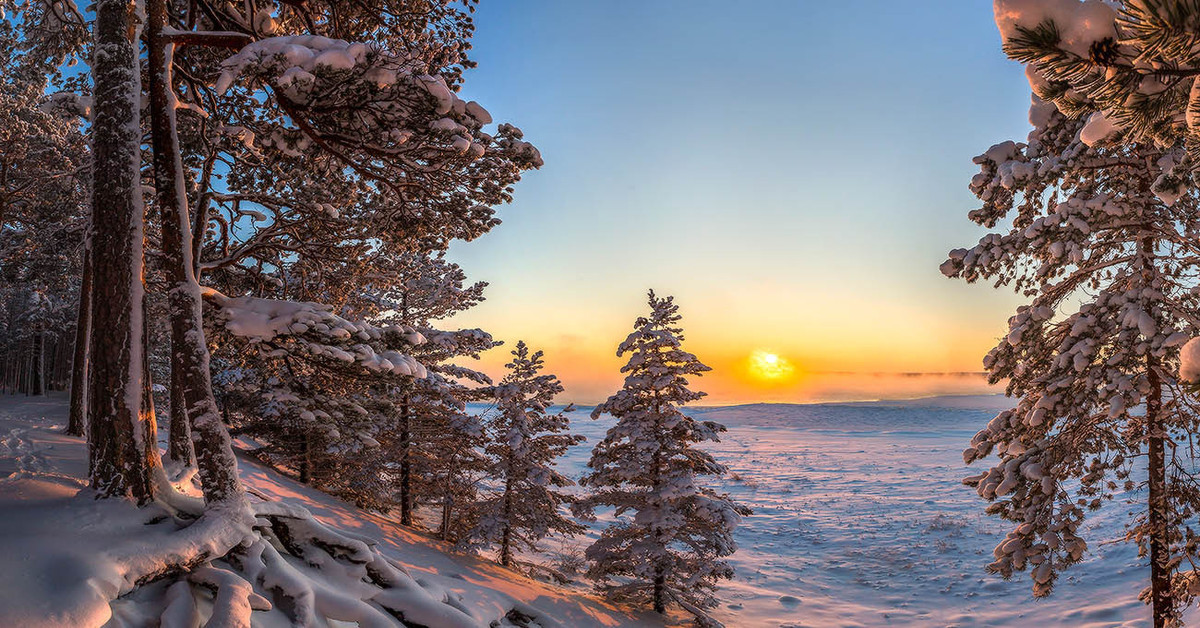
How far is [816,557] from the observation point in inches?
845

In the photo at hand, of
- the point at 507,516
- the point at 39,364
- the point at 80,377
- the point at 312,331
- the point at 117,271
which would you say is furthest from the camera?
the point at 39,364

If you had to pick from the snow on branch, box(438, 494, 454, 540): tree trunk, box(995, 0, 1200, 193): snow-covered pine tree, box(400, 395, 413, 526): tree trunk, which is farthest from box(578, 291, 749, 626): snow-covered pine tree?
box(995, 0, 1200, 193): snow-covered pine tree

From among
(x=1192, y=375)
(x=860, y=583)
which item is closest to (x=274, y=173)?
(x=1192, y=375)

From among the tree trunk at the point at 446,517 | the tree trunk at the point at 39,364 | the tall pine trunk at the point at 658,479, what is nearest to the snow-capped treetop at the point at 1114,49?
the tall pine trunk at the point at 658,479

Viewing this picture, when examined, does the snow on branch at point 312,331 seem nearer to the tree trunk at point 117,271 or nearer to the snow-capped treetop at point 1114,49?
the tree trunk at point 117,271

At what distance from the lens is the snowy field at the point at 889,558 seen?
14984mm

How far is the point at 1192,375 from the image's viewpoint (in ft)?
6.88

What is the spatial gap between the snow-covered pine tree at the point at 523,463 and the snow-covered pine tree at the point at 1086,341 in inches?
429

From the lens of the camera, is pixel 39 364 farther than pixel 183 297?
Yes

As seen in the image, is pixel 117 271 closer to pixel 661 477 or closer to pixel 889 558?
pixel 661 477

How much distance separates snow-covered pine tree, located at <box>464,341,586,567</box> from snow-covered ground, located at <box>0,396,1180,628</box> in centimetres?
159

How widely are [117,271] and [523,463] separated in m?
13.0

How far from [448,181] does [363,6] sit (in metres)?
2.33

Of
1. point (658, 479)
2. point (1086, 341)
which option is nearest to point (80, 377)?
point (658, 479)
